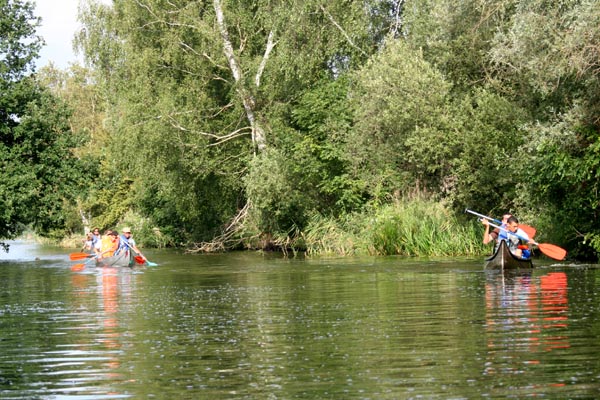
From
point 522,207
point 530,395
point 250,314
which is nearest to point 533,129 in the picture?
point 522,207

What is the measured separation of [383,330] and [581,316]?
2975 millimetres

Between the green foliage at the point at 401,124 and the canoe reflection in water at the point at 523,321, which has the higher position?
the green foliage at the point at 401,124

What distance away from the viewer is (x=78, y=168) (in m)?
42.4

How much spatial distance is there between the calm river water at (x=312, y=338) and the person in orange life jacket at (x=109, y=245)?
9.71 meters

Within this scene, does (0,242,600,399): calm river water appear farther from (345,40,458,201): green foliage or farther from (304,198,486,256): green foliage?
(345,40,458,201): green foliage

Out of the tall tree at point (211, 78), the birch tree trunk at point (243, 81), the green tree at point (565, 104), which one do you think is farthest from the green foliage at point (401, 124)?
the birch tree trunk at point (243, 81)

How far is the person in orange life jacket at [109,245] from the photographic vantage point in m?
35.2

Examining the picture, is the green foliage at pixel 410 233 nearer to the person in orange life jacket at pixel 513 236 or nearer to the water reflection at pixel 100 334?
the person in orange life jacket at pixel 513 236

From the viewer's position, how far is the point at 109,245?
3559cm

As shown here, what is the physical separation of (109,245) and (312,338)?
2279 cm

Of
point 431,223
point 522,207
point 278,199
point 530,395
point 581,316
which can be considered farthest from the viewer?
point 278,199

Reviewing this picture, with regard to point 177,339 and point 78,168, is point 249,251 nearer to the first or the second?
point 78,168

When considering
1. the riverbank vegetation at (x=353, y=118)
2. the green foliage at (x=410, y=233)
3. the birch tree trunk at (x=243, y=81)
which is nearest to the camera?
the riverbank vegetation at (x=353, y=118)

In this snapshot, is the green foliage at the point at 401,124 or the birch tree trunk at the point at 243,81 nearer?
the green foliage at the point at 401,124
